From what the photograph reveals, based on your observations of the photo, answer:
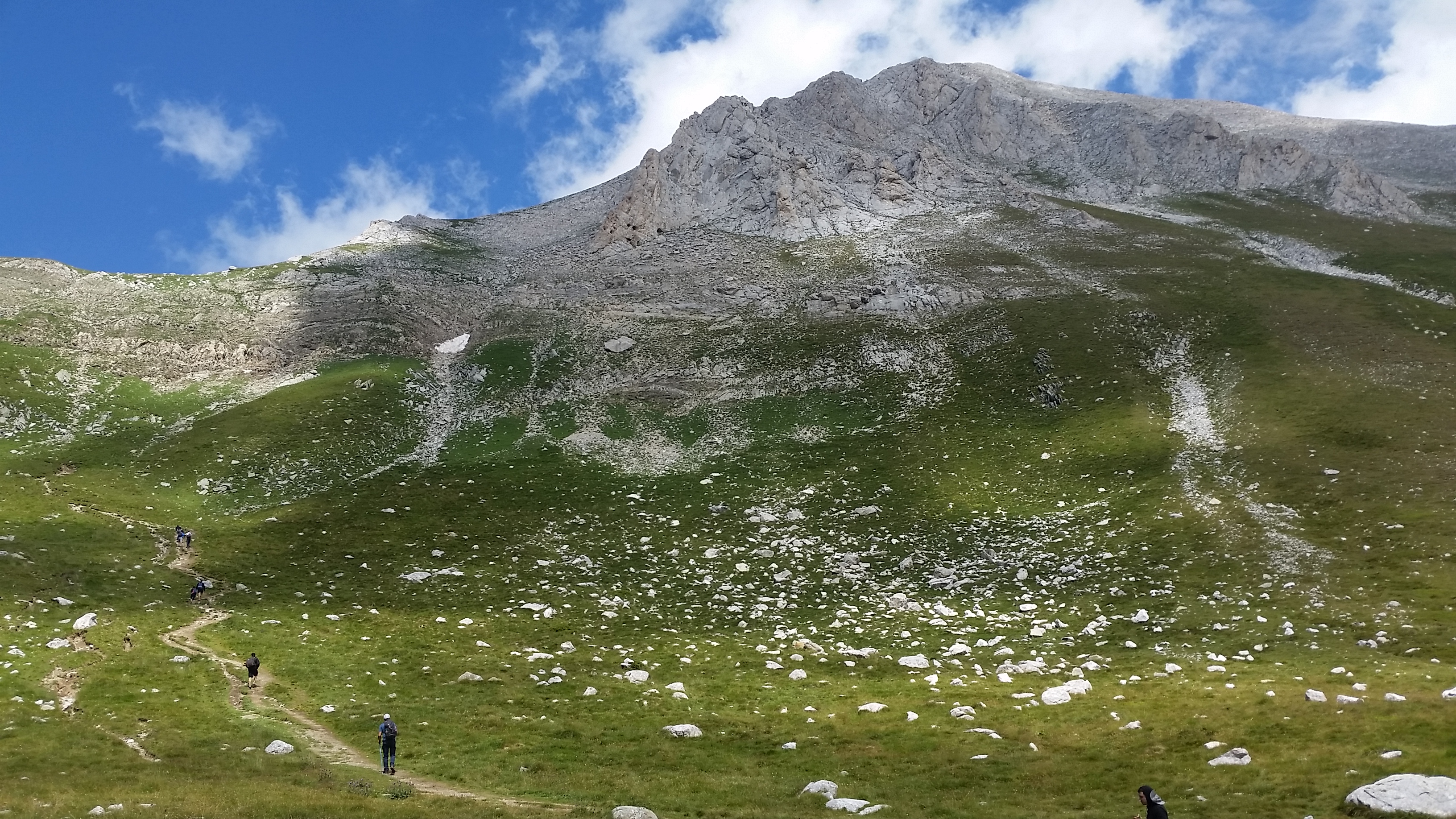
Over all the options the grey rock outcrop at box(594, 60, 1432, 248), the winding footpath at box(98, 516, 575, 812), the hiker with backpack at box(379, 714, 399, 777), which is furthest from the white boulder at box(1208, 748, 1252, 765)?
the grey rock outcrop at box(594, 60, 1432, 248)

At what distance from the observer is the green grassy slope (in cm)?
2314

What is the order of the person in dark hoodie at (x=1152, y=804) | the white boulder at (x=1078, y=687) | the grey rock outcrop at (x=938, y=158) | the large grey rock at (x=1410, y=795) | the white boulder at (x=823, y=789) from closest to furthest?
the large grey rock at (x=1410, y=795), the person in dark hoodie at (x=1152, y=804), the white boulder at (x=823, y=789), the white boulder at (x=1078, y=687), the grey rock outcrop at (x=938, y=158)

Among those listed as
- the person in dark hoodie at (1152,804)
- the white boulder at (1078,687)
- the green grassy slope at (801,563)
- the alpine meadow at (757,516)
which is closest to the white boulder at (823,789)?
the alpine meadow at (757,516)

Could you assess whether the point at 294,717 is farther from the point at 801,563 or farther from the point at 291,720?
the point at 801,563

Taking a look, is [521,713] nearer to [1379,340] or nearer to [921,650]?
[921,650]

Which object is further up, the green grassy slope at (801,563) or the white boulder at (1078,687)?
the green grassy slope at (801,563)

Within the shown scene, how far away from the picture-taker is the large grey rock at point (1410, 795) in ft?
55.1

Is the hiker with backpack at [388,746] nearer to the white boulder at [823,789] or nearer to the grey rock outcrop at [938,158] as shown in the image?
the white boulder at [823,789]

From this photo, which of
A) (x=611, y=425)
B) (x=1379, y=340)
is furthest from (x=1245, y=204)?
(x=611, y=425)

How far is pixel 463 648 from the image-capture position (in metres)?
34.8

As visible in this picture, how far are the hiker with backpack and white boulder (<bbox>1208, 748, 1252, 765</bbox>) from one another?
23121mm

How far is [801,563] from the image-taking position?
4453 cm

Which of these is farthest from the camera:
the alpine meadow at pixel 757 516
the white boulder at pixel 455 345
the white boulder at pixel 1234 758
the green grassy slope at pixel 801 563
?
the white boulder at pixel 455 345

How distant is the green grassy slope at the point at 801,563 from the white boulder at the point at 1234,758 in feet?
1.24
